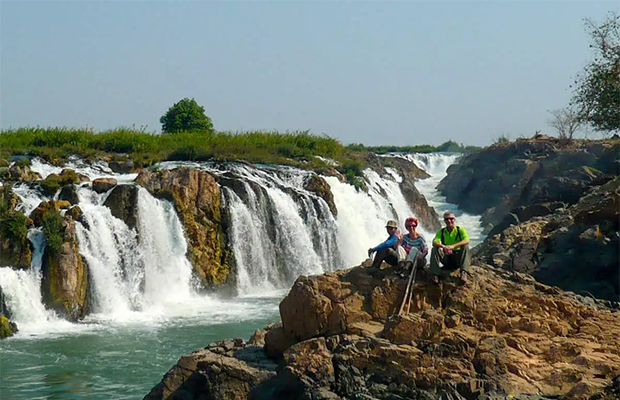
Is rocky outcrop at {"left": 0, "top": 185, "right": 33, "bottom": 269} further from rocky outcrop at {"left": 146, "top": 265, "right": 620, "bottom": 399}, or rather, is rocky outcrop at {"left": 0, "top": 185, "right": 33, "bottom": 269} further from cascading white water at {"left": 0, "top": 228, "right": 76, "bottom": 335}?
rocky outcrop at {"left": 146, "top": 265, "right": 620, "bottom": 399}

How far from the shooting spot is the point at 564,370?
8.03m

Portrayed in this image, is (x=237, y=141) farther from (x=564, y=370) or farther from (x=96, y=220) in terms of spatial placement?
(x=564, y=370)

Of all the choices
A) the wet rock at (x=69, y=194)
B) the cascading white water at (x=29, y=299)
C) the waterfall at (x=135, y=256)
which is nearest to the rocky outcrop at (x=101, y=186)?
the waterfall at (x=135, y=256)

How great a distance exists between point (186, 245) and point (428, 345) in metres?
13.2

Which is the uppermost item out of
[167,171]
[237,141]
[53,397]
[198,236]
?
[237,141]

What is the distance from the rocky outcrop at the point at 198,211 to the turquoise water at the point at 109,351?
2.47m

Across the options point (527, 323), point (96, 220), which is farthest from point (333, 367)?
point (96, 220)

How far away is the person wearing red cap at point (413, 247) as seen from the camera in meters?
9.16

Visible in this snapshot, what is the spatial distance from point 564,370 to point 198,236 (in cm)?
1396

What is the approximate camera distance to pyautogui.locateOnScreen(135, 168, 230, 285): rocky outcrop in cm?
2077

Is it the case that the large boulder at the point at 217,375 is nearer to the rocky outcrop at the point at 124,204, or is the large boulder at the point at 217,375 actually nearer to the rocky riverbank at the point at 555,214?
the rocky riverbank at the point at 555,214

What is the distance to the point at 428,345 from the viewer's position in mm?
8016

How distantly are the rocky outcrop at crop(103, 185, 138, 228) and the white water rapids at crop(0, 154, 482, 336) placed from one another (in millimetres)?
154

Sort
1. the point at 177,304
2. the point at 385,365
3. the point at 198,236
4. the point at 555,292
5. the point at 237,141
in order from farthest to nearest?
the point at 237,141
the point at 198,236
the point at 177,304
the point at 555,292
the point at 385,365
